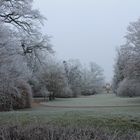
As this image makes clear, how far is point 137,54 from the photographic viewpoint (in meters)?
40.6

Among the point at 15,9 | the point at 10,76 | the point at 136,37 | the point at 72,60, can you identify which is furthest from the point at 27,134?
the point at 72,60

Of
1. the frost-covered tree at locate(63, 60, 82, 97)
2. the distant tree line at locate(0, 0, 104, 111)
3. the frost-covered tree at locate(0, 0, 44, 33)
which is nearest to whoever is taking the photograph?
the distant tree line at locate(0, 0, 104, 111)

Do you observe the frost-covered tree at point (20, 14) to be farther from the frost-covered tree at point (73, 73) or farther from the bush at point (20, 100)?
the frost-covered tree at point (73, 73)

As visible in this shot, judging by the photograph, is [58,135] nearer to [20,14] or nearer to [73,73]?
[20,14]

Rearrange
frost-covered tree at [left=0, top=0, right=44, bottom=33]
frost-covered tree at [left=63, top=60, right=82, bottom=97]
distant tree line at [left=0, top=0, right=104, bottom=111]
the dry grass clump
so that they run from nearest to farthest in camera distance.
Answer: the dry grass clump → distant tree line at [left=0, top=0, right=104, bottom=111] → frost-covered tree at [left=0, top=0, right=44, bottom=33] → frost-covered tree at [left=63, top=60, right=82, bottom=97]

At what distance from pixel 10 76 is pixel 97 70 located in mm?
92802

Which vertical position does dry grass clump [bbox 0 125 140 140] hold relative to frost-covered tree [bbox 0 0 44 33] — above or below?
below

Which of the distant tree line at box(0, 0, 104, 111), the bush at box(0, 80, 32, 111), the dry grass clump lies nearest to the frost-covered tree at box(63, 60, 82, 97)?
the distant tree line at box(0, 0, 104, 111)

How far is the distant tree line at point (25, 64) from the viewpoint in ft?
75.5

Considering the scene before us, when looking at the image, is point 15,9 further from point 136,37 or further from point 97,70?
point 97,70

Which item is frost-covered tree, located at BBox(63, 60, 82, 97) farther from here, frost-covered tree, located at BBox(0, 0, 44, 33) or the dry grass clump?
the dry grass clump

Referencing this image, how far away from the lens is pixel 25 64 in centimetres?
3962

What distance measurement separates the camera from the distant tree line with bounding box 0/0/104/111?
23.0 m

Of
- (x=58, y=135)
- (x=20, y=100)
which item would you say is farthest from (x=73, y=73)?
(x=58, y=135)
